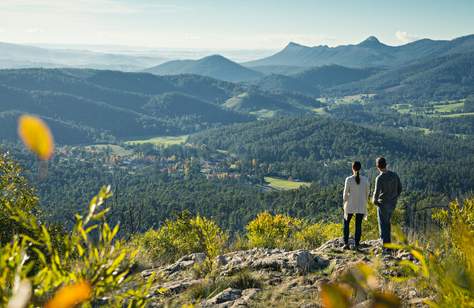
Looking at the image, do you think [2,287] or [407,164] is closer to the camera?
[2,287]

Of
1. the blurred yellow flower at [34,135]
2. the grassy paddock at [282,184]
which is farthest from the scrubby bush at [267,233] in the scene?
the grassy paddock at [282,184]

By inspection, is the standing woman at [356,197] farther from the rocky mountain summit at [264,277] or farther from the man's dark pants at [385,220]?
the rocky mountain summit at [264,277]

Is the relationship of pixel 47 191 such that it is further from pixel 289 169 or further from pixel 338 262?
pixel 338 262

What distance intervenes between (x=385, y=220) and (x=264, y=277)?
3.69 metres

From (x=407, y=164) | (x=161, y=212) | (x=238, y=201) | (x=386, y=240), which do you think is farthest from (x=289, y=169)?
(x=386, y=240)

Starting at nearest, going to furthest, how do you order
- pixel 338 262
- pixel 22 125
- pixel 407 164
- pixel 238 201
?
1. pixel 22 125
2. pixel 338 262
3. pixel 238 201
4. pixel 407 164

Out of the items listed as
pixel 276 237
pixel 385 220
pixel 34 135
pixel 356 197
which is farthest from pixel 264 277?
pixel 34 135

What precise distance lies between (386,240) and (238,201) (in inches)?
4466

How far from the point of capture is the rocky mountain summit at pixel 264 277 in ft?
22.5

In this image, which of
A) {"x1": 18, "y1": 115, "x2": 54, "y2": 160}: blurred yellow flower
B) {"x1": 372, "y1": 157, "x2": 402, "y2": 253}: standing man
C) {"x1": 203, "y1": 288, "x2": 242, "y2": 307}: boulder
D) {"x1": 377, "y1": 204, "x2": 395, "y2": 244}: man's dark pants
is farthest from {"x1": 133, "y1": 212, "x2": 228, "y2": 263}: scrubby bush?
{"x1": 18, "y1": 115, "x2": 54, "y2": 160}: blurred yellow flower

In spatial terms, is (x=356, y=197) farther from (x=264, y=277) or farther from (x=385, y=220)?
(x=264, y=277)

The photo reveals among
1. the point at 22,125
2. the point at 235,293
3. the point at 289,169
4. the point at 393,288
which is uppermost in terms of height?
the point at 22,125

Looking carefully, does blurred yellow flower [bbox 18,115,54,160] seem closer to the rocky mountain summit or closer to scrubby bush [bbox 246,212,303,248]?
the rocky mountain summit

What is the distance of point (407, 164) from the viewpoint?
17788 centimetres
